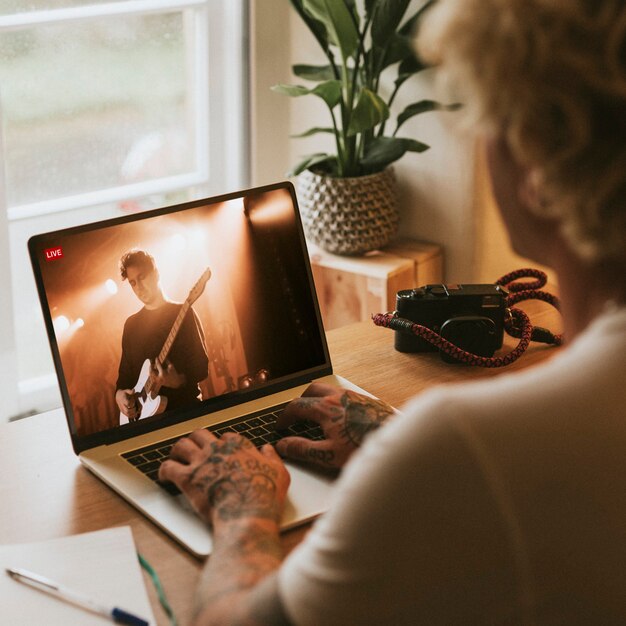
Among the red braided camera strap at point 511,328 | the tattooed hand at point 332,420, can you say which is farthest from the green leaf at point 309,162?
the tattooed hand at point 332,420

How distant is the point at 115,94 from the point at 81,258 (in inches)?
59.2

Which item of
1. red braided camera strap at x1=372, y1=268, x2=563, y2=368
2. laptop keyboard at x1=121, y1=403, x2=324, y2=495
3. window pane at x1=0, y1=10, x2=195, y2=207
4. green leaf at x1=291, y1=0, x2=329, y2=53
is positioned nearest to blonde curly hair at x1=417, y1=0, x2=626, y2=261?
laptop keyboard at x1=121, y1=403, x2=324, y2=495

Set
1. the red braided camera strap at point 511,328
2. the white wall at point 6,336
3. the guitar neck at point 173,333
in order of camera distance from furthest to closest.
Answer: the white wall at point 6,336, the red braided camera strap at point 511,328, the guitar neck at point 173,333

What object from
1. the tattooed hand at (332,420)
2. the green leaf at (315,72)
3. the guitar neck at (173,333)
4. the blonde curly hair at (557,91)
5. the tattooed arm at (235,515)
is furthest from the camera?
the green leaf at (315,72)

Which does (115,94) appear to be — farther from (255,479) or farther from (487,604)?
(487,604)

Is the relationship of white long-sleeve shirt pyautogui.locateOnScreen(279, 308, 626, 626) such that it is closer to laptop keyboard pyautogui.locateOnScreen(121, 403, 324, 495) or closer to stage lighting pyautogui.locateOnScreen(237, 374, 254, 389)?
laptop keyboard pyautogui.locateOnScreen(121, 403, 324, 495)

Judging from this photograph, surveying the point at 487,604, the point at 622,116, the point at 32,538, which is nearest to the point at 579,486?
the point at 487,604

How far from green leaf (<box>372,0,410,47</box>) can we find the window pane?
653 mm

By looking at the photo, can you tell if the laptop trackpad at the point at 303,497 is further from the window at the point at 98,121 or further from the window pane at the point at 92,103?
the window pane at the point at 92,103

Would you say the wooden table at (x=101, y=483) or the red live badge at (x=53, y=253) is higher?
the red live badge at (x=53, y=253)

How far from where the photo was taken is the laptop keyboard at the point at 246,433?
1240mm

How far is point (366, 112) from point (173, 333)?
120cm

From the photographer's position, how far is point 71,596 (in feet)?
3.23

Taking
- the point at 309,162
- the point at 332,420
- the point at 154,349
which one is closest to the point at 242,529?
the point at 332,420
